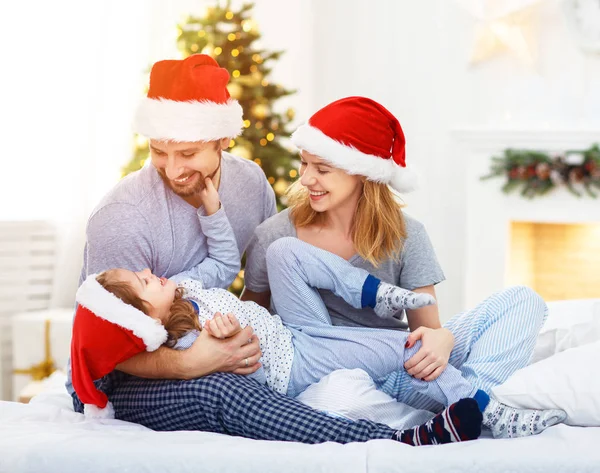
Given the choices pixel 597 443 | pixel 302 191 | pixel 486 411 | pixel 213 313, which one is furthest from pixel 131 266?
pixel 597 443

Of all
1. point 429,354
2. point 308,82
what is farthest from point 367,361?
point 308,82

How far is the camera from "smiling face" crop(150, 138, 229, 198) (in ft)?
6.93

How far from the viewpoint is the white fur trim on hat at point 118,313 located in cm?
180

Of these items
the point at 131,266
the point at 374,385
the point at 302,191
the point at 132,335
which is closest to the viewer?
the point at 132,335

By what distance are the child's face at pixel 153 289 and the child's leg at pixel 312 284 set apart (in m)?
0.30

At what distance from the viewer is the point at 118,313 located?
5.90 ft

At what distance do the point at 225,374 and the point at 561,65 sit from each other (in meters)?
3.07

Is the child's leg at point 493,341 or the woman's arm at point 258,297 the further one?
the woman's arm at point 258,297

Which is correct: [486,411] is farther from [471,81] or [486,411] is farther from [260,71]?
[471,81]

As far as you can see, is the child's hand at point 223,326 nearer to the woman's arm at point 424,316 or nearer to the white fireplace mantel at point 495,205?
the woman's arm at point 424,316

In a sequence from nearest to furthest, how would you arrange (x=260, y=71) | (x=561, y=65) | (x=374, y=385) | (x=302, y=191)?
(x=374, y=385) < (x=302, y=191) < (x=260, y=71) < (x=561, y=65)

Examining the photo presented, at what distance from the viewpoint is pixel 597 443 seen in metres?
1.66

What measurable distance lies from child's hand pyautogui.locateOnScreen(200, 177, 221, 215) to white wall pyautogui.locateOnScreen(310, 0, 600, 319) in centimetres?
246

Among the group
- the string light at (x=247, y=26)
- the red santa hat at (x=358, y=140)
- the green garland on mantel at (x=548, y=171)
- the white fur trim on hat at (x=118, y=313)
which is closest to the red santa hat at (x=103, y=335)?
the white fur trim on hat at (x=118, y=313)
